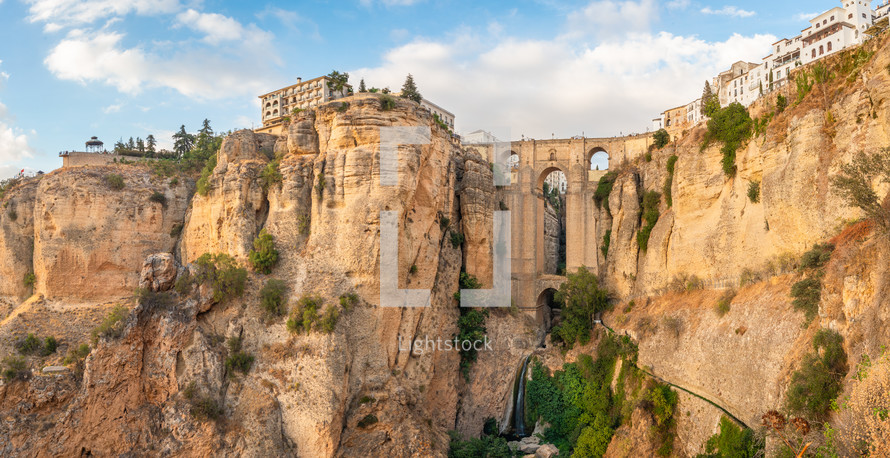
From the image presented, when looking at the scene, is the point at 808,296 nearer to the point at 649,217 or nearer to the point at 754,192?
the point at 754,192

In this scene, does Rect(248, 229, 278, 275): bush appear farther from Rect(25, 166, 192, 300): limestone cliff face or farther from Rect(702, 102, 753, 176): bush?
Rect(702, 102, 753, 176): bush

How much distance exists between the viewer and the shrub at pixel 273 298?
26.6 metres

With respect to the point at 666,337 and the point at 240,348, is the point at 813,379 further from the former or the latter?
the point at 240,348

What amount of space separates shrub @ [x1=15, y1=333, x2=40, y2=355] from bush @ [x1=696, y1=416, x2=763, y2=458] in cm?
2729

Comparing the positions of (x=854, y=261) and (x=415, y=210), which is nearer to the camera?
(x=854, y=261)

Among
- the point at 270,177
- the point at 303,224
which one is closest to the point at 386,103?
the point at 270,177

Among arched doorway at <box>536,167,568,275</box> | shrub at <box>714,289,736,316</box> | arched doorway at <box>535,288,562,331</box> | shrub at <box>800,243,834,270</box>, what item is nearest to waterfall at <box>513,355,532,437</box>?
arched doorway at <box>535,288,562,331</box>

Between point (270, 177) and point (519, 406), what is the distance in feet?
58.4

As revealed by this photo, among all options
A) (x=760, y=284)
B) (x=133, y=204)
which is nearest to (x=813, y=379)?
(x=760, y=284)

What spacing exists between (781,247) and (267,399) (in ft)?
68.1

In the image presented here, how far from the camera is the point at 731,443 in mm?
20141

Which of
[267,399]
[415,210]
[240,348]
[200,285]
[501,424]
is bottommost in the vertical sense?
[501,424]

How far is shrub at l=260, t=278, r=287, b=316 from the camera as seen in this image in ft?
87.1

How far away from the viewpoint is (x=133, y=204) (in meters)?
31.2
